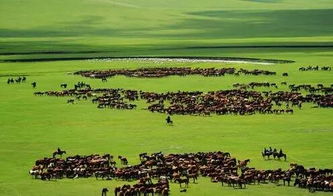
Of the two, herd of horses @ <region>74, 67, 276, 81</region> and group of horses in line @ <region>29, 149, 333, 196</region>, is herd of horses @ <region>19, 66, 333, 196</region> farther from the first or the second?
herd of horses @ <region>74, 67, 276, 81</region>

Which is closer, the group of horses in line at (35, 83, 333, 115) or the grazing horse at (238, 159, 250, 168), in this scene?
the grazing horse at (238, 159, 250, 168)

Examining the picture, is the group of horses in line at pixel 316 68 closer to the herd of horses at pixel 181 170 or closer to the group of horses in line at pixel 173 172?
the herd of horses at pixel 181 170

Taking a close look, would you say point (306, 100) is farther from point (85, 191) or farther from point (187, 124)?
→ point (85, 191)

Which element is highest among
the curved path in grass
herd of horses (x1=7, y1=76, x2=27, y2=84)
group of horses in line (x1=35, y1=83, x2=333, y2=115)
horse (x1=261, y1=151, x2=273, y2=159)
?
the curved path in grass

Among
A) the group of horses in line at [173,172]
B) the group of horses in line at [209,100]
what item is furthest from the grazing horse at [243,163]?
the group of horses in line at [209,100]

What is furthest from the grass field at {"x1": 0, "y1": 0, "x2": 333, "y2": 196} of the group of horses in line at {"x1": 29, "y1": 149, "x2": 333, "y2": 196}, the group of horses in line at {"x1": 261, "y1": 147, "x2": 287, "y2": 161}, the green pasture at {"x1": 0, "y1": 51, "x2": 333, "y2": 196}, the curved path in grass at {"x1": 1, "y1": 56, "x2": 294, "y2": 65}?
the curved path in grass at {"x1": 1, "y1": 56, "x2": 294, "y2": 65}

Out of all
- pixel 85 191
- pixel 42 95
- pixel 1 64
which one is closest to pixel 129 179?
pixel 85 191
